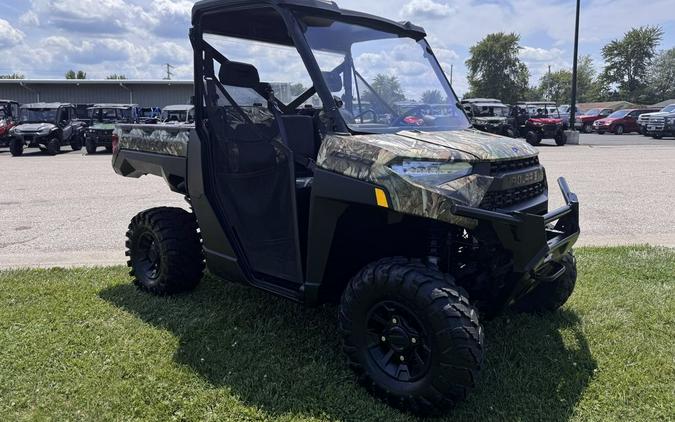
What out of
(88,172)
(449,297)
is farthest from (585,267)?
(88,172)

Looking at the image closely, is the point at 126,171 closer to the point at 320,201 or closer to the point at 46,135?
the point at 320,201

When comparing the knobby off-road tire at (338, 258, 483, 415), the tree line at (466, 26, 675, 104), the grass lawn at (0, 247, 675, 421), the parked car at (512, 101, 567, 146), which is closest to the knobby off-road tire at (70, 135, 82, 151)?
the parked car at (512, 101, 567, 146)

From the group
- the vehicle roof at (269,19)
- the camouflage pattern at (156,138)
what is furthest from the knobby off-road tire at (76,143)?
the vehicle roof at (269,19)

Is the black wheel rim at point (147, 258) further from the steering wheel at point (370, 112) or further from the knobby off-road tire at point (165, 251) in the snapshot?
the steering wheel at point (370, 112)

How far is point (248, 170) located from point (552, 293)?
2.48 metres

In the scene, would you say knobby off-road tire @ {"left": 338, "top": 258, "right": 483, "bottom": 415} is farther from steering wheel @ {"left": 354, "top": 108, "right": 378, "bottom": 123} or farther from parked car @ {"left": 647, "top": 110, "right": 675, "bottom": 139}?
parked car @ {"left": 647, "top": 110, "right": 675, "bottom": 139}

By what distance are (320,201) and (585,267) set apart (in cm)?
349

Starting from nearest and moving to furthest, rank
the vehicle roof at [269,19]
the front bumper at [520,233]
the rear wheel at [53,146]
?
the front bumper at [520,233], the vehicle roof at [269,19], the rear wheel at [53,146]

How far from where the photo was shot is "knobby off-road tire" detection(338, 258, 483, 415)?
Result: 2783 mm

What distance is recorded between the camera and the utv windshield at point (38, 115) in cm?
2155

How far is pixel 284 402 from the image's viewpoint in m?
3.08

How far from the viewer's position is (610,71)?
79375 mm

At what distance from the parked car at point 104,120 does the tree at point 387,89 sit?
19.5 m

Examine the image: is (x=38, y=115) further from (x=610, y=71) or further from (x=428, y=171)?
(x=610, y=71)
